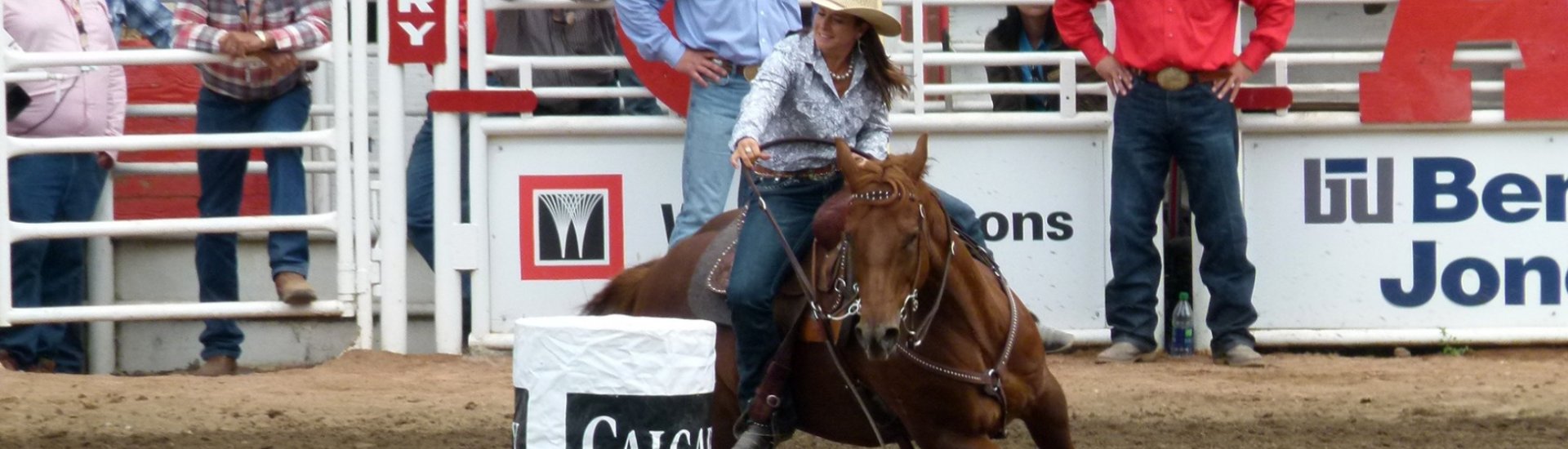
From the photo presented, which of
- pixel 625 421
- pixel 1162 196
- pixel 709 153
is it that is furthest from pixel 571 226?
pixel 625 421

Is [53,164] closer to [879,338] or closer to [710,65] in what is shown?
[710,65]

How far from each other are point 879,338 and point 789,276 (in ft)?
3.50

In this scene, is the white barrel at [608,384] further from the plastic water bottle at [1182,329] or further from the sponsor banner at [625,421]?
the plastic water bottle at [1182,329]

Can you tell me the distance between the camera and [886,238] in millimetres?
5090

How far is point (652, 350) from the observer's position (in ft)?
14.4

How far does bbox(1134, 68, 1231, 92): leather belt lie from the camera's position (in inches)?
325

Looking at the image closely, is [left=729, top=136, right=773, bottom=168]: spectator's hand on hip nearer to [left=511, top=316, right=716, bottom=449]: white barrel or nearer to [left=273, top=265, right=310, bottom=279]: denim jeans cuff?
[left=511, top=316, right=716, bottom=449]: white barrel

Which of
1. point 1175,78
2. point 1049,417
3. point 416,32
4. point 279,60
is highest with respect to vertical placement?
point 416,32

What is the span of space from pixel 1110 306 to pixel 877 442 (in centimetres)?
286

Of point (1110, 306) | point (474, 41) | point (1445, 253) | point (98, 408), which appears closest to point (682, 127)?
point (474, 41)

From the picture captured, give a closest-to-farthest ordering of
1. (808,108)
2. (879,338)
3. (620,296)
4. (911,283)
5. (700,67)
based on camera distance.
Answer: (879,338), (911,283), (808,108), (620,296), (700,67)

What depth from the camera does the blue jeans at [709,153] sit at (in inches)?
322

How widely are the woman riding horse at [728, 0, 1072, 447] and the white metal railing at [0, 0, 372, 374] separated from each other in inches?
126

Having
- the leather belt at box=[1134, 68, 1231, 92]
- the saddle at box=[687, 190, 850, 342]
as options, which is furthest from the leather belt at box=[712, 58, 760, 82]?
the saddle at box=[687, 190, 850, 342]
